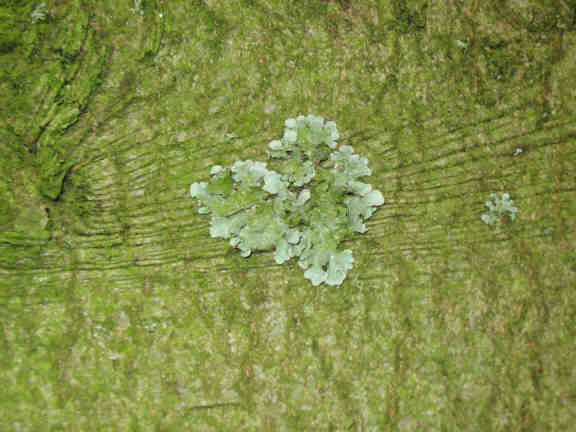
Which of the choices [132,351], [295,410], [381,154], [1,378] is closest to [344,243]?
[381,154]

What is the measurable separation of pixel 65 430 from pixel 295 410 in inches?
32.7

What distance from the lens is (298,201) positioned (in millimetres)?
1620

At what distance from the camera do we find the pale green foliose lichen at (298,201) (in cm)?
162

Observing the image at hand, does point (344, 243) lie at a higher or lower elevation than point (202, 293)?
higher

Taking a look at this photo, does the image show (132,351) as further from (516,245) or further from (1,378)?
(516,245)

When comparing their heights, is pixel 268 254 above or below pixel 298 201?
below

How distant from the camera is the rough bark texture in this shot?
1597 mm

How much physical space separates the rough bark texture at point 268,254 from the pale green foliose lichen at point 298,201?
0.19 feet

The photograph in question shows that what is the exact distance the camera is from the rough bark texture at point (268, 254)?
1.60 meters

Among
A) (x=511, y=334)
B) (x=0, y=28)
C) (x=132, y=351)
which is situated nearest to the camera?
(x=0, y=28)

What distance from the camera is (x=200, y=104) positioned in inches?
64.8

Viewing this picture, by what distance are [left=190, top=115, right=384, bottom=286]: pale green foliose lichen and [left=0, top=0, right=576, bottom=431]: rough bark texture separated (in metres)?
0.06

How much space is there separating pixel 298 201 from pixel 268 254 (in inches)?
8.9

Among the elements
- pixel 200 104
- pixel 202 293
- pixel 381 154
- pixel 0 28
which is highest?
pixel 0 28
